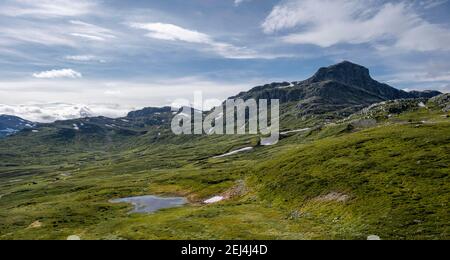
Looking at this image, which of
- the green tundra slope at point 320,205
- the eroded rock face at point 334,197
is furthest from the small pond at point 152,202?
the eroded rock face at point 334,197

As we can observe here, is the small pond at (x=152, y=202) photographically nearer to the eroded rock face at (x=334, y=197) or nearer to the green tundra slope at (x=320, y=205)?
the green tundra slope at (x=320, y=205)

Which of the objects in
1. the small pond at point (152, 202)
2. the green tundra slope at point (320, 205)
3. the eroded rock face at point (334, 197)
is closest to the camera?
the green tundra slope at point (320, 205)

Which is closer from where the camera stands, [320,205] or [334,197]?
[320,205]

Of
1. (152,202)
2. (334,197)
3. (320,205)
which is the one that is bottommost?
(152,202)

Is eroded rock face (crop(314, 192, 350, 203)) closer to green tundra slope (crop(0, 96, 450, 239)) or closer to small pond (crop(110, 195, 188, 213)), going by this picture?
green tundra slope (crop(0, 96, 450, 239))

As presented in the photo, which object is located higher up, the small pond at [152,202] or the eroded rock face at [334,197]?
the eroded rock face at [334,197]

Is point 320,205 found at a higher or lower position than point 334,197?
lower

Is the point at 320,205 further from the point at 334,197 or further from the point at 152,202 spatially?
the point at 152,202

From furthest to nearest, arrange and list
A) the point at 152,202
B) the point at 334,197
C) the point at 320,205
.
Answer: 1. the point at 152,202
2. the point at 334,197
3. the point at 320,205

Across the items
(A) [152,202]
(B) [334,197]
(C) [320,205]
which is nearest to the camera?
(C) [320,205]

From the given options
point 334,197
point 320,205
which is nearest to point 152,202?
point 320,205

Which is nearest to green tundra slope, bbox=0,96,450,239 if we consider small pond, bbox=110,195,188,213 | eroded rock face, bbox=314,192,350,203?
eroded rock face, bbox=314,192,350,203
